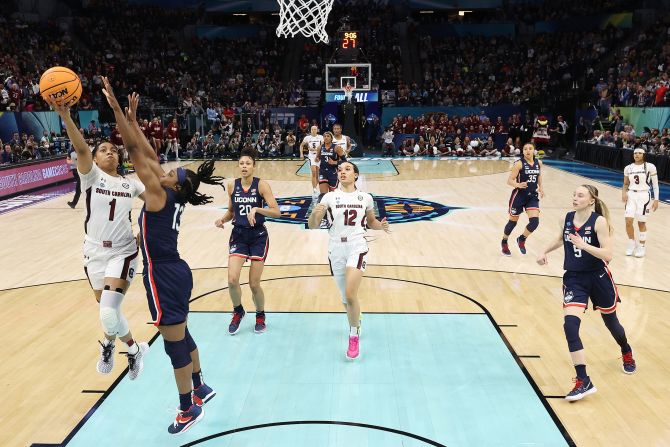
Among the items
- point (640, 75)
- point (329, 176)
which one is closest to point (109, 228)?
point (329, 176)

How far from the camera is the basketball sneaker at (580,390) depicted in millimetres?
5535

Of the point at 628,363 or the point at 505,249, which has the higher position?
the point at 628,363

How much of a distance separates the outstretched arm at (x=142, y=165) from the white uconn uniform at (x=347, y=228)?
2186 mm

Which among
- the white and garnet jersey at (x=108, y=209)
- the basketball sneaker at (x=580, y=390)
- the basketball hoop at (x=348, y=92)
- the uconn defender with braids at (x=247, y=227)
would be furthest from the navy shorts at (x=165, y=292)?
the basketball hoop at (x=348, y=92)

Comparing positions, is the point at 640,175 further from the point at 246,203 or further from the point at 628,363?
the point at 246,203

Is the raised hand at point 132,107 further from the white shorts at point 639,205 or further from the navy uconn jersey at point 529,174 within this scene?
the white shorts at point 639,205

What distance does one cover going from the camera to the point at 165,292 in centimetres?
479

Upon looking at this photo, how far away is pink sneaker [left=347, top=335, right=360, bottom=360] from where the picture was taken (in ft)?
21.1

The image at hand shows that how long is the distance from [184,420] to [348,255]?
2331 millimetres

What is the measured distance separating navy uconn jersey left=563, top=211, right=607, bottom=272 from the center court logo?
8059 millimetres

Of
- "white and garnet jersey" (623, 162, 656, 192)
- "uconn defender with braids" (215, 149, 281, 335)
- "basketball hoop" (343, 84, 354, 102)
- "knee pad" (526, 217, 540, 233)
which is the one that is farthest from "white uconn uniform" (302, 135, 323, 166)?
"basketball hoop" (343, 84, 354, 102)

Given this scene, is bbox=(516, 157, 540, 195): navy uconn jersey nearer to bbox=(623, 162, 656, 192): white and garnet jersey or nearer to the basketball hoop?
bbox=(623, 162, 656, 192): white and garnet jersey

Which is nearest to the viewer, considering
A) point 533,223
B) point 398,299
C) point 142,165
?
point 142,165

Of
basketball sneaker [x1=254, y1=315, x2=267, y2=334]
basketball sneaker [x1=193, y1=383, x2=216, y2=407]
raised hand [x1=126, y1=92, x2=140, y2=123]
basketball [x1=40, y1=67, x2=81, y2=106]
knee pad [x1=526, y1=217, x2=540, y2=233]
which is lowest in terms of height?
basketball sneaker [x1=254, y1=315, x2=267, y2=334]
